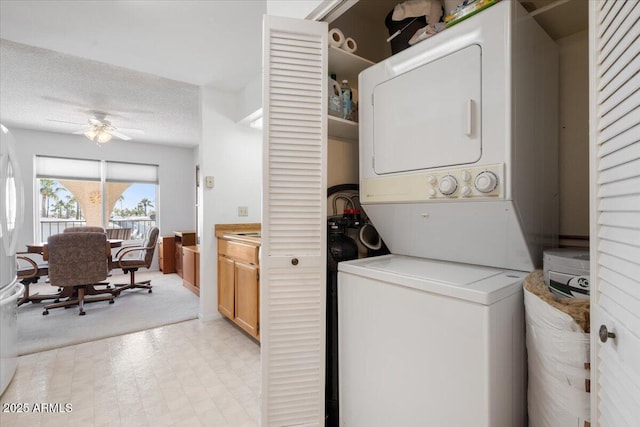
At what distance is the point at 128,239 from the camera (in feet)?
18.7

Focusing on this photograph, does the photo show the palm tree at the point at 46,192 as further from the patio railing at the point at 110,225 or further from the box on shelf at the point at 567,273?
the box on shelf at the point at 567,273

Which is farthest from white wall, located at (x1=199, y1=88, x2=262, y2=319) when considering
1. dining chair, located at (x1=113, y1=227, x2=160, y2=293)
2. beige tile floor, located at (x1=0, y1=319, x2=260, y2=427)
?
dining chair, located at (x1=113, y1=227, x2=160, y2=293)

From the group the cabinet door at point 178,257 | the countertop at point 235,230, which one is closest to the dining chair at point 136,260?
the cabinet door at point 178,257

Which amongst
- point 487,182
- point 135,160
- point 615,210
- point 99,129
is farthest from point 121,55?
point 135,160

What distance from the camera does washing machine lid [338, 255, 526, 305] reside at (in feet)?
3.21

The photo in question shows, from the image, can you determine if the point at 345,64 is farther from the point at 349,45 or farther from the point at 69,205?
the point at 69,205

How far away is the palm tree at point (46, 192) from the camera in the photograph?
5094mm

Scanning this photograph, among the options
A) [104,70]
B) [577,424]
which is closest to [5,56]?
[104,70]

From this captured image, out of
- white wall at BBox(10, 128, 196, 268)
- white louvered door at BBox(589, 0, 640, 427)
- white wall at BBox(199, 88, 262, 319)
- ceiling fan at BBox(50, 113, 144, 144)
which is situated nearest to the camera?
white louvered door at BBox(589, 0, 640, 427)

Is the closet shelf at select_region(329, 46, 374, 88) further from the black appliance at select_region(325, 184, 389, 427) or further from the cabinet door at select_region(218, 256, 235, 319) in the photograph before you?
the cabinet door at select_region(218, 256, 235, 319)

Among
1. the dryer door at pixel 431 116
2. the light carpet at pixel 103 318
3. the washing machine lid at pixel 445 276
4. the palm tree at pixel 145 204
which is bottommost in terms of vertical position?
the light carpet at pixel 103 318

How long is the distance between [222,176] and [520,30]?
9.45 ft

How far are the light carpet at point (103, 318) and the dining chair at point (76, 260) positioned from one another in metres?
0.17

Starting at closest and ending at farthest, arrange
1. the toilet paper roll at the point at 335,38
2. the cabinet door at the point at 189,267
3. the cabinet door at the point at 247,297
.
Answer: the toilet paper roll at the point at 335,38 < the cabinet door at the point at 247,297 < the cabinet door at the point at 189,267
